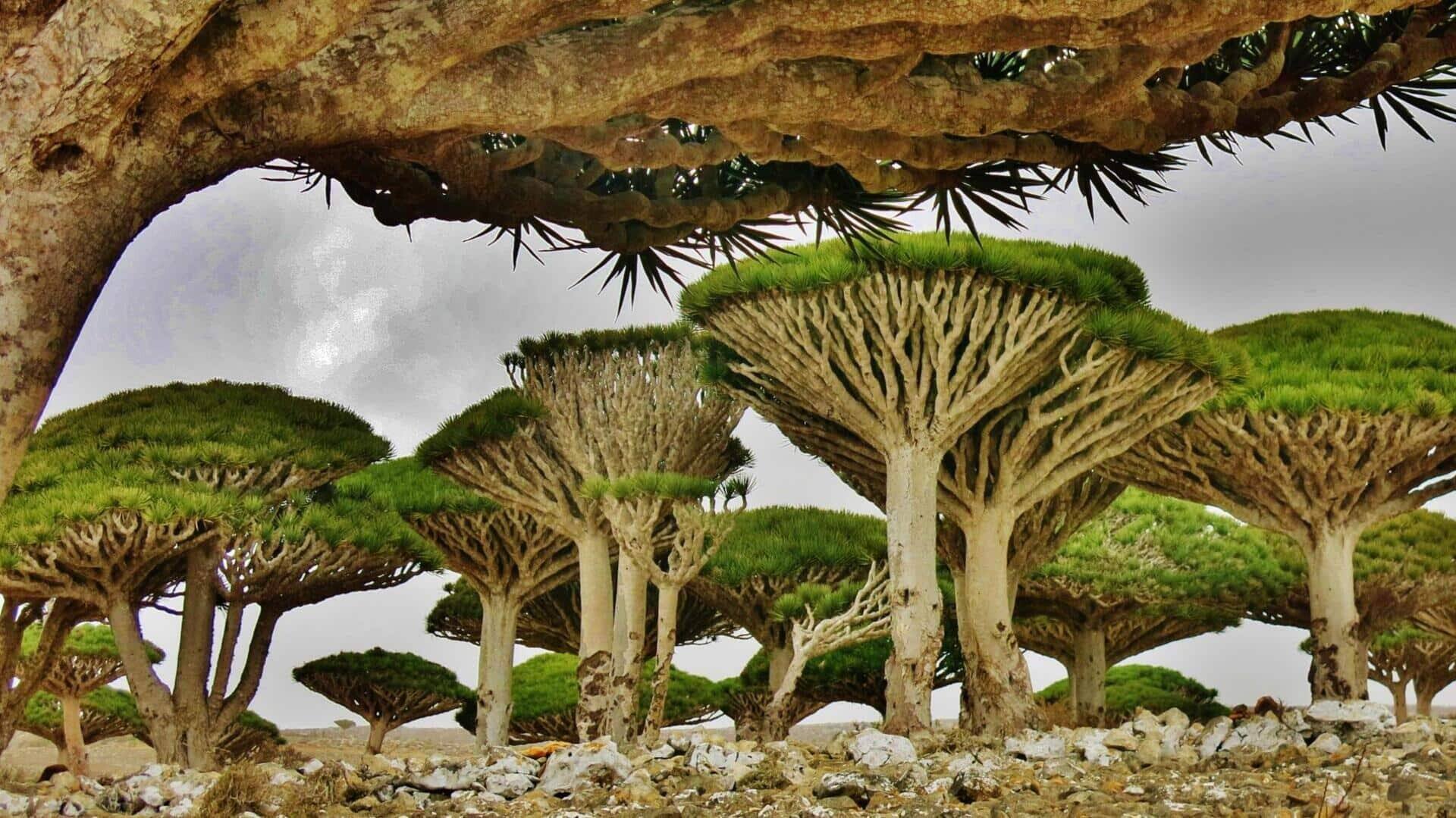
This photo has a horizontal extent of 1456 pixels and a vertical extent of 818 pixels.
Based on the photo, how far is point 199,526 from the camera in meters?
12.8

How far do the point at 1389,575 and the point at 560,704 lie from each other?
1265 centimetres

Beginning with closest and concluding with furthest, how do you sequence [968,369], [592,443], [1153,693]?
[968,369], [592,443], [1153,693]

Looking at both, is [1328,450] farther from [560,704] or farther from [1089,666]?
[560,704]

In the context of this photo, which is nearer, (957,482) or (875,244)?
→ (875,244)

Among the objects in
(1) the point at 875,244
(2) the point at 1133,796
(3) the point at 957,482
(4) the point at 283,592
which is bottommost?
(2) the point at 1133,796

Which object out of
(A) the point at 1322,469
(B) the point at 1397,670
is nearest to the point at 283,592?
(A) the point at 1322,469

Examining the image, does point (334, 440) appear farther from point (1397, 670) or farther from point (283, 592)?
point (1397, 670)

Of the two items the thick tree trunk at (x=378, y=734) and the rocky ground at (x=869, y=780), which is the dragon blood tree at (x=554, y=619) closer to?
the thick tree trunk at (x=378, y=734)

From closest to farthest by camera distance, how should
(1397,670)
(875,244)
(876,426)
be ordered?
(875,244), (876,426), (1397,670)

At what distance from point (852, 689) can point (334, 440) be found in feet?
26.7

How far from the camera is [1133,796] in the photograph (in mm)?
→ 5852

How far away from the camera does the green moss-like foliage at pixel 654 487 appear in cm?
1136

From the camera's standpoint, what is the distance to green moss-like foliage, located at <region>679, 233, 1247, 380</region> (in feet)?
35.0

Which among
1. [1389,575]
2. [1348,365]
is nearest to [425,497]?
[1348,365]
